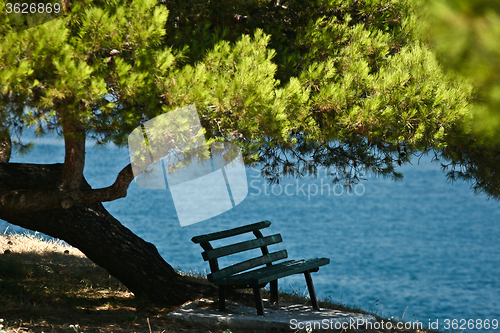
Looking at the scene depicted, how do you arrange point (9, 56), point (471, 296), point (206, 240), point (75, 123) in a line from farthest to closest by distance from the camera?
point (471, 296) → point (206, 240) → point (75, 123) → point (9, 56)

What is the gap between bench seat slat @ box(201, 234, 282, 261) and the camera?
12.2 ft

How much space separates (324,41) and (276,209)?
18.7 m

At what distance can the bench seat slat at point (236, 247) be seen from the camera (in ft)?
12.2

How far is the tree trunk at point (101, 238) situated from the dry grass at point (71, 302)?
0.21 meters

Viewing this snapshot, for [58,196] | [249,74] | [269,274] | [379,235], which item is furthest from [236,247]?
[379,235]

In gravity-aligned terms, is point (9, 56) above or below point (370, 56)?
below

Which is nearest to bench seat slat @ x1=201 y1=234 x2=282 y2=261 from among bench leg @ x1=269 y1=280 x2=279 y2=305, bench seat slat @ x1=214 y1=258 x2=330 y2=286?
bench seat slat @ x1=214 y1=258 x2=330 y2=286

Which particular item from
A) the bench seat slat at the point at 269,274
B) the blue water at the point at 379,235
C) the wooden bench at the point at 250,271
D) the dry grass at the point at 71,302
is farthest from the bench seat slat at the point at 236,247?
the blue water at the point at 379,235

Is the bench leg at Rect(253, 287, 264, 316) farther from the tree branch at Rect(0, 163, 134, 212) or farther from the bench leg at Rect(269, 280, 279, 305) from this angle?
the tree branch at Rect(0, 163, 134, 212)

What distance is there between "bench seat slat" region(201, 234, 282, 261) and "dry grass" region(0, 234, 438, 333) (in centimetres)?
58

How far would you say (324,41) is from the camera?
3.39 m

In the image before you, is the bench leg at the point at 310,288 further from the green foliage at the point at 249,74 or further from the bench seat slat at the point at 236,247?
the green foliage at the point at 249,74

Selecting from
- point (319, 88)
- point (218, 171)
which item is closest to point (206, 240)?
point (218, 171)

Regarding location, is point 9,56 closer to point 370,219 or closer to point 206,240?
point 206,240
